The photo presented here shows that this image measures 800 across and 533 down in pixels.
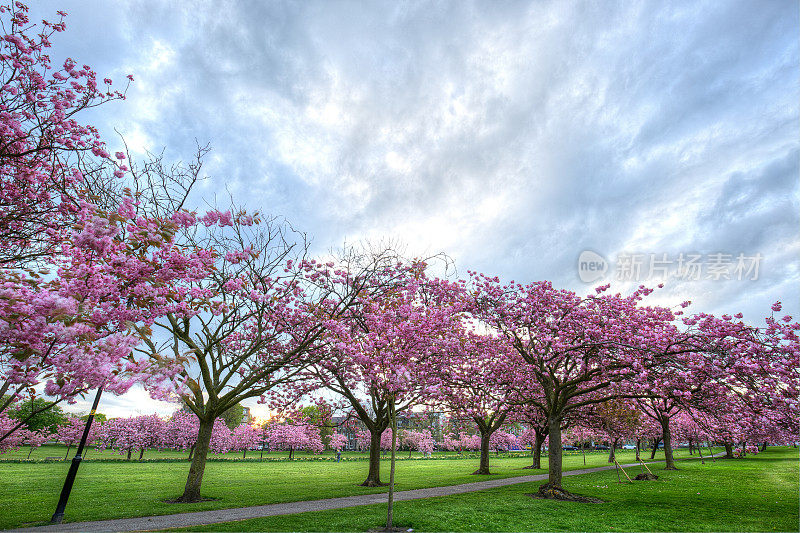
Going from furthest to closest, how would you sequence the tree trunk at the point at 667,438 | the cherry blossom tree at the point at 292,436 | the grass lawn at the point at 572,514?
the cherry blossom tree at the point at 292,436 → the tree trunk at the point at 667,438 → the grass lawn at the point at 572,514

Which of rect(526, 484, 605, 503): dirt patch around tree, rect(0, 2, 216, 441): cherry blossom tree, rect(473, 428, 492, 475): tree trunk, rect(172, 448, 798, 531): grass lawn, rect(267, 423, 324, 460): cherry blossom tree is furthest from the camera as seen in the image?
rect(267, 423, 324, 460): cherry blossom tree

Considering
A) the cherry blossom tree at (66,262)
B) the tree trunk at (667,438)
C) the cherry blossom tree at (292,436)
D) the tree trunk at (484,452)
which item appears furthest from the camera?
the cherry blossom tree at (292,436)

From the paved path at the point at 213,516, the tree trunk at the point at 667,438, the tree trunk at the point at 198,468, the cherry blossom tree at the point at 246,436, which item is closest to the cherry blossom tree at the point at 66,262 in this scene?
the paved path at the point at 213,516

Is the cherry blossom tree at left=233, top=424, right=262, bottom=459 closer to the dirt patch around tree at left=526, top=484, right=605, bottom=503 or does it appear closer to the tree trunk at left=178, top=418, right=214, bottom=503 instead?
the tree trunk at left=178, top=418, right=214, bottom=503

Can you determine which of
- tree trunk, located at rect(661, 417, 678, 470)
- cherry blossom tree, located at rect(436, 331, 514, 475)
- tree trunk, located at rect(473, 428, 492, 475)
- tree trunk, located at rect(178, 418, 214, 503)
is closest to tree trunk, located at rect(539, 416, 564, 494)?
cherry blossom tree, located at rect(436, 331, 514, 475)

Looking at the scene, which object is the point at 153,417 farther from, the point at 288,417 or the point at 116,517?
the point at 116,517

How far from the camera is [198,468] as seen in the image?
1513 centimetres

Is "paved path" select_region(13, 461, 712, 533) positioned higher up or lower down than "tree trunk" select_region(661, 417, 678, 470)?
lower down

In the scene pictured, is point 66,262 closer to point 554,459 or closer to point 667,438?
point 554,459

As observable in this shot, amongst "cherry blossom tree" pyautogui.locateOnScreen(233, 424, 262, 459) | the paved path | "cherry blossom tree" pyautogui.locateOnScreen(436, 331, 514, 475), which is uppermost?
"cherry blossom tree" pyautogui.locateOnScreen(436, 331, 514, 475)

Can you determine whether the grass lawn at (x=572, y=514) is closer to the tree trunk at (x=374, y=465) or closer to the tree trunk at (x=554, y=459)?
the tree trunk at (x=554, y=459)

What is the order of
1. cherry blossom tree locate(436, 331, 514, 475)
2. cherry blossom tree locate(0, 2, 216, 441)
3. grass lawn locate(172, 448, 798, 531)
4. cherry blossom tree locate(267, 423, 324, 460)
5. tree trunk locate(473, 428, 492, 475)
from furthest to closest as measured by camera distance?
1. cherry blossom tree locate(267, 423, 324, 460)
2. tree trunk locate(473, 428, 492, 475)
3. cherry blossom tree locate(436, 331, 514, 475)
4. grass lawn locate(172, 448, 798, 531)
5. cherry blossom tree locate(0, 2, 216, 441)

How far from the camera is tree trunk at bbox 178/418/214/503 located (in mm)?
14828

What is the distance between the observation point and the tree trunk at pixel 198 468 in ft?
48.6
